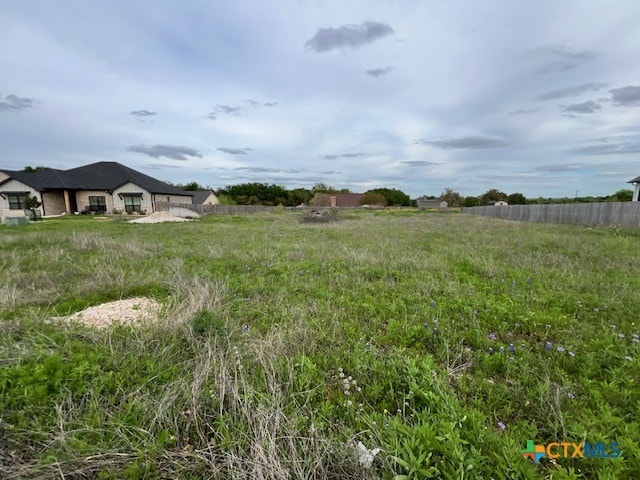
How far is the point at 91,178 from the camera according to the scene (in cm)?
3231

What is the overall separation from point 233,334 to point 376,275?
329cm

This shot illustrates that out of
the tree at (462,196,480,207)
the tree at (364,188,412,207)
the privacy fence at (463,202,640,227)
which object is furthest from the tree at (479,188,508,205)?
the privacy fence at (463,202,640,227)

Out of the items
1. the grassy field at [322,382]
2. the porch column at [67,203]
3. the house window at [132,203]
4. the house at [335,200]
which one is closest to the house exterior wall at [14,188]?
the porch column at [67,203]

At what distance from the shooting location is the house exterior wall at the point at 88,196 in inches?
1233

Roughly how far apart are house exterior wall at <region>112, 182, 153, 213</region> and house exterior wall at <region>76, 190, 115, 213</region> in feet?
1.62

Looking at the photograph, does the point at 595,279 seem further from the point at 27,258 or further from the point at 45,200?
the point at 45,200

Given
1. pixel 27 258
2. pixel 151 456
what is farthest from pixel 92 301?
pixel 27 258

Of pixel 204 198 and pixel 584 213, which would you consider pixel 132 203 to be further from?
pixel 584 213

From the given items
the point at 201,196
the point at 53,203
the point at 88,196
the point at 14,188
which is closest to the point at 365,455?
the point at 88,196

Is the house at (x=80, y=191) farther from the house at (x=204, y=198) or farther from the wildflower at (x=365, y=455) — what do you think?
the wildflower at (x=365, y=455)

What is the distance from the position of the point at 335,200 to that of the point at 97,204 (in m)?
52.2

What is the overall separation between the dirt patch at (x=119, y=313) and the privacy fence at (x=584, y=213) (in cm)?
2191

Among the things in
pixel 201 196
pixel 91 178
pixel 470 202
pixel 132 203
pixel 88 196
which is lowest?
pixel 132 203

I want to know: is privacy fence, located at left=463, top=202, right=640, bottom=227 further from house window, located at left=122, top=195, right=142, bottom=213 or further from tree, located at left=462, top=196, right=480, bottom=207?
tree, located at left=462, top=196, right=480, bottom=207
